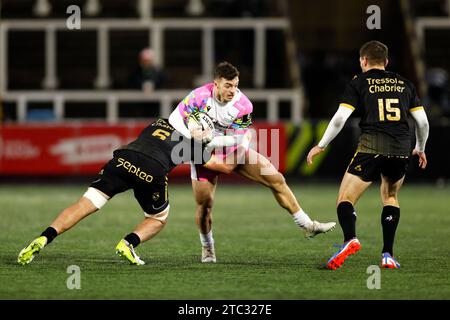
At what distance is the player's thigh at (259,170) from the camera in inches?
396

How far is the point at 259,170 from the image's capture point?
10047mm

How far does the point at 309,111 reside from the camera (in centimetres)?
2531

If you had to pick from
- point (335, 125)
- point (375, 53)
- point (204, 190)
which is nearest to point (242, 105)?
point (204, 190)

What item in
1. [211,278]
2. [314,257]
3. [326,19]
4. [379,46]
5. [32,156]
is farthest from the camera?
[326,19]

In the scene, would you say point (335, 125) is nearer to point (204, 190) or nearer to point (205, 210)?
point (204, 190)

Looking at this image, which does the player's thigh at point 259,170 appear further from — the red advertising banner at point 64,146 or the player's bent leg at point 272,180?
the red advertising banner at point 64,146

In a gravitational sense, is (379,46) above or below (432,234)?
above

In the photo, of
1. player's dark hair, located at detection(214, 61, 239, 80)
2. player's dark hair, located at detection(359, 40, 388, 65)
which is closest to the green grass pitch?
player's dark hair, located at detection(214, 61, 239, 80)

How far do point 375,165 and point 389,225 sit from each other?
1.86ft

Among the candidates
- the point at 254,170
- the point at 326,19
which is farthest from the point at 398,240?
the point at 326,19

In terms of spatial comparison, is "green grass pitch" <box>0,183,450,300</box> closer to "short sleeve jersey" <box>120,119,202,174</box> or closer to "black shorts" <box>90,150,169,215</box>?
"black shorts" <box>90,150,169,215</box>

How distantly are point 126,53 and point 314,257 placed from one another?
14.7m
